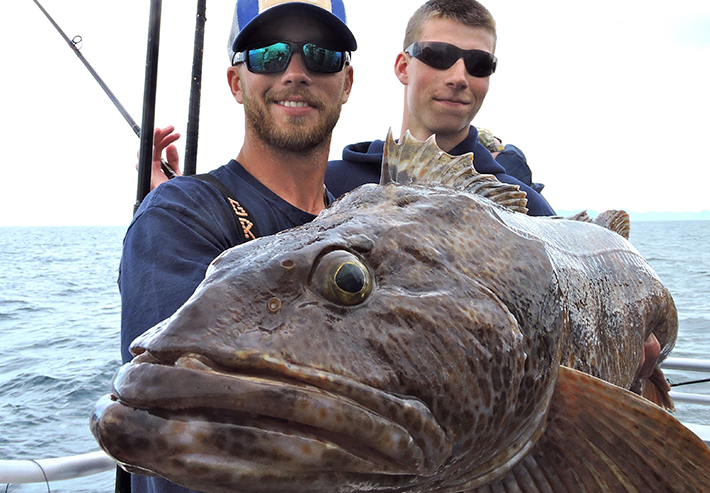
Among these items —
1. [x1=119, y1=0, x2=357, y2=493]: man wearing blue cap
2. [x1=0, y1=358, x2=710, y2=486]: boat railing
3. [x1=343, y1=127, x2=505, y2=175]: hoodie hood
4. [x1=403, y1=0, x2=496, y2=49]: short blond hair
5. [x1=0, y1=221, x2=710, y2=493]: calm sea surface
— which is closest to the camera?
[x1=119, y1=0, x2=357, y2=493]: man wearing blue cap

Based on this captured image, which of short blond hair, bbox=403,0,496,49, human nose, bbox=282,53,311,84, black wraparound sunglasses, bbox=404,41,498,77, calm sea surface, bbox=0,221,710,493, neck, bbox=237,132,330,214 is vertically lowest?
calm sea surface, bbox=0,221,710,493

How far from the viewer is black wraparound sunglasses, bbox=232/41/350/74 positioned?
2455 millimetres

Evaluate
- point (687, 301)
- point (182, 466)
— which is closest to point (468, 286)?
point (182, 466)

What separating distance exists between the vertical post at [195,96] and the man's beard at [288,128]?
1.20m

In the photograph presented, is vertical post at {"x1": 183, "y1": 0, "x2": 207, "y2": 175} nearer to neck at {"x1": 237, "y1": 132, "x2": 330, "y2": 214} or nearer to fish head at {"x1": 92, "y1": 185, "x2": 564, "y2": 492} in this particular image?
neck at {"x1": 237, "y1": 132, "x2": 330, "y2": 214}

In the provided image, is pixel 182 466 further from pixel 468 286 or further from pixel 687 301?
pixel 687 301

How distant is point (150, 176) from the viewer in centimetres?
318

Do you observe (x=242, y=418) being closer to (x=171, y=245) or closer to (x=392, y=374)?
(x=392, y=374)

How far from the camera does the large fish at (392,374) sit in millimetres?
961

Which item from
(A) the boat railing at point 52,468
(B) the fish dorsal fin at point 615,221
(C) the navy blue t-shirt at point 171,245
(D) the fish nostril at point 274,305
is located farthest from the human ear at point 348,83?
(A) the boat railing at point 52,468

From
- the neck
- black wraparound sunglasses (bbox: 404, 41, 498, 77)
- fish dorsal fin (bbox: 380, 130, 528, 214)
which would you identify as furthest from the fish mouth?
black wraparound sunglasses (bbox: 404, 41, 498, 77)

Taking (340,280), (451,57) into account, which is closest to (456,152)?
(451,57)

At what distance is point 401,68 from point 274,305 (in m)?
3.50

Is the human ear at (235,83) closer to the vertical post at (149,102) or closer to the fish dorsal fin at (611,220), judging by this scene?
the vertical post at (149,102)
